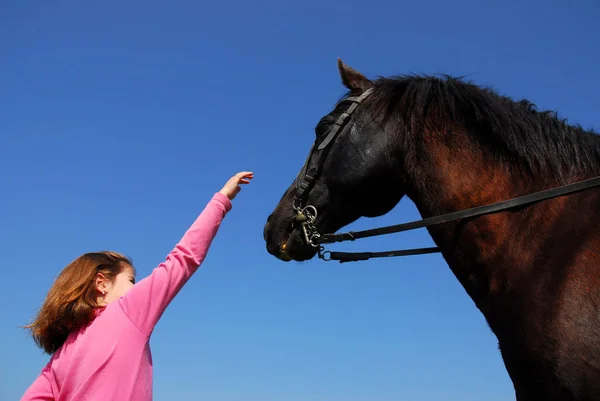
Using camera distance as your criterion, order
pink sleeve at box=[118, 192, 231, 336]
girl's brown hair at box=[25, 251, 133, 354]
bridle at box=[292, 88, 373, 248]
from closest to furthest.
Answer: pink sleeve at box=[118, 192, 231, 336] < girl's brown hair at box=[25, 251, 133, 354] < bridle at box=[292, 88, 373, 248]

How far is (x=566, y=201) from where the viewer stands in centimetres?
379

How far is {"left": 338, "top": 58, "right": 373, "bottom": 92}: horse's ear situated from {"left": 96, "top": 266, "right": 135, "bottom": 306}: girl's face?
2551 mm

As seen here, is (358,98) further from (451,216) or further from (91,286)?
(91,286)

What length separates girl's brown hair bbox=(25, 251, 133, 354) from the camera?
3.32 metres

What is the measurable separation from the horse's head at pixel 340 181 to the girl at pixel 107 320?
122cm

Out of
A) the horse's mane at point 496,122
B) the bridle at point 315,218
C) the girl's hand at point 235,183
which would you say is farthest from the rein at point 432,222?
the girl's hand at point 235,183

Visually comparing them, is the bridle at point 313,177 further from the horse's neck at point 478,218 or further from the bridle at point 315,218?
the horse's neck at point 478,218

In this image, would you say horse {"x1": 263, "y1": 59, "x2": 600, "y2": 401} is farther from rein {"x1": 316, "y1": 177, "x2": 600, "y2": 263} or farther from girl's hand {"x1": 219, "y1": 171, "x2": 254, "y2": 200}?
girl's hand {"x1": 219, "y1": 171, "x2": 254, "y2": 200}

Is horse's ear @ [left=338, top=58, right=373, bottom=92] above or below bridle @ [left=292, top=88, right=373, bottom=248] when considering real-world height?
above

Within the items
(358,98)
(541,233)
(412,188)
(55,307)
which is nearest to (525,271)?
(541,233)

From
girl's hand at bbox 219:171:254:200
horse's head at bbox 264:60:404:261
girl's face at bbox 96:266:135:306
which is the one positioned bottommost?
girl's face at bbox 96:266:135:306

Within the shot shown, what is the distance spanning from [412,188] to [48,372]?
2792 millimetres

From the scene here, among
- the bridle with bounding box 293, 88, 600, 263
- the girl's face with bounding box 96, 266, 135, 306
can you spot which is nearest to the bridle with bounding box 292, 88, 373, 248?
the bridle with bounding box 293, 88, 600, 263

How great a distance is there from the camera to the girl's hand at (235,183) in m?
3.88
